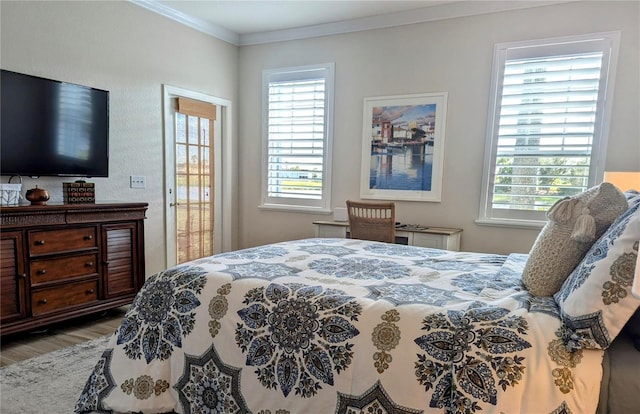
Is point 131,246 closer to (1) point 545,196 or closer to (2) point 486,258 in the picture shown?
(2) point 486,258

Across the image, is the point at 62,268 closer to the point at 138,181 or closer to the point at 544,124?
the point at 138,181

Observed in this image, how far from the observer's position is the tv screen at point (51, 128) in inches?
108

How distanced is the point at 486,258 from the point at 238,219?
3505mm

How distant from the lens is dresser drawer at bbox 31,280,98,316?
268 cm

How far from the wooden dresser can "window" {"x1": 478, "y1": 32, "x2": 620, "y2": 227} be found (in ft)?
10.6

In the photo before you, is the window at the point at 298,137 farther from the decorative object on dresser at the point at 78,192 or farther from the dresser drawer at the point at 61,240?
the dresser drawer at the point at 61,240

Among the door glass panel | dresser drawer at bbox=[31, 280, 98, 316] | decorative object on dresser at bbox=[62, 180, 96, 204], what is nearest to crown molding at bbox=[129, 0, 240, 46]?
the door glass panel

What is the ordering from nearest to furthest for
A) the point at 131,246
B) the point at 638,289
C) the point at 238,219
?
the point at 638,289 → the point at 131,246 → the point at 238,219

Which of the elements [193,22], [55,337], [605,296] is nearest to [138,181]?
[55,337]

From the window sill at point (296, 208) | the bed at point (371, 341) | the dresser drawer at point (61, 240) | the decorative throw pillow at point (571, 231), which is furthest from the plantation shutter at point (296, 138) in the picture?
the decorative throw pillow at point (571, 231)

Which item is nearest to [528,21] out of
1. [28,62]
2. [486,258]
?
[486,258]

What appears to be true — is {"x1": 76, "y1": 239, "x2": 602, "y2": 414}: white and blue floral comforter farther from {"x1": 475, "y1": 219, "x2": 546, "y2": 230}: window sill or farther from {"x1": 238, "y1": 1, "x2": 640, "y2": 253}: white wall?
{"x1": 238, "y1": 1, "x2": 640, "y2": 253}: white wall

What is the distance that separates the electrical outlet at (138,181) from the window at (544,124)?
3.31 m

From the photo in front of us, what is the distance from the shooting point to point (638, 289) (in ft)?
2.21
